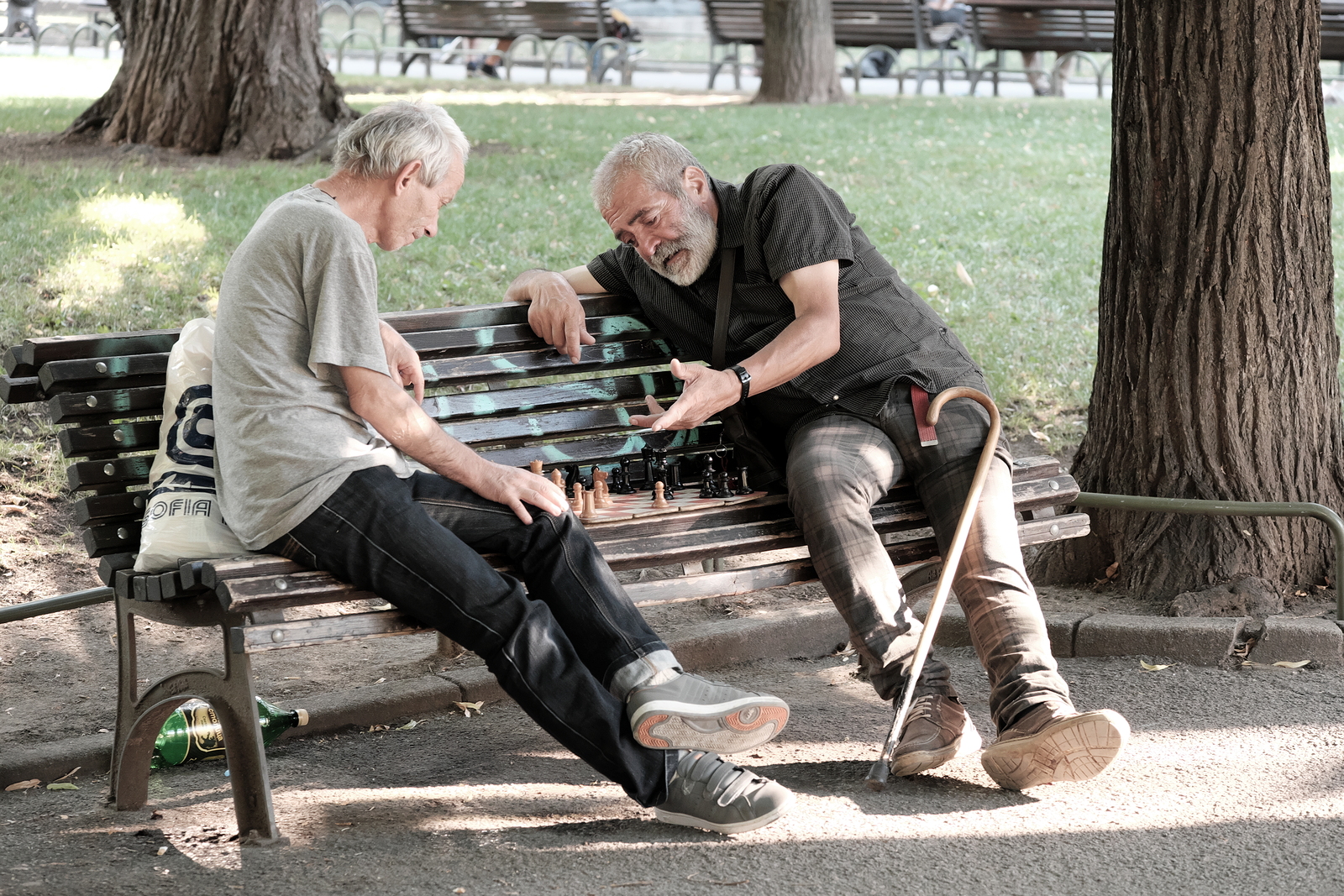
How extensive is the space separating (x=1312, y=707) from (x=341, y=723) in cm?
259

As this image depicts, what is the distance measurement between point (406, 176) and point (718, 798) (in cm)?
156

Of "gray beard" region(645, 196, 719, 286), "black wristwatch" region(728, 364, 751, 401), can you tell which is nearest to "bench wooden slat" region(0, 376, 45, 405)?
"gray beard" region(645, 196, 719, 286)

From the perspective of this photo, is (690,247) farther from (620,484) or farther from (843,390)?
(620,484)

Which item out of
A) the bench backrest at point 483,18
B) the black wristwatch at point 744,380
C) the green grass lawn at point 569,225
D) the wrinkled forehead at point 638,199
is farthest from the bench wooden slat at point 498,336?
the bench backrest at point 483,18

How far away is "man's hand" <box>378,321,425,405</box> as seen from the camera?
12.0ft

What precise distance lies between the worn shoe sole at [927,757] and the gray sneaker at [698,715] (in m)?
0.38

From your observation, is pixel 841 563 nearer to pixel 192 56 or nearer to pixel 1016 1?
pixel 192 56

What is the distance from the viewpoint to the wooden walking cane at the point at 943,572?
3350 millimetres

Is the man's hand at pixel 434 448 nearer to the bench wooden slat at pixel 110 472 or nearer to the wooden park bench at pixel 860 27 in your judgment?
the bench wooden slat at pixel 110 472

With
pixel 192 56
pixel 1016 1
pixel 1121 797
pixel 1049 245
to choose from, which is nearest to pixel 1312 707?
pixel 1121 797

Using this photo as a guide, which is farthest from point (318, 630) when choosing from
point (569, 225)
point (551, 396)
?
point (569, 225)

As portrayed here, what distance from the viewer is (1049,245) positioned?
8547 mm

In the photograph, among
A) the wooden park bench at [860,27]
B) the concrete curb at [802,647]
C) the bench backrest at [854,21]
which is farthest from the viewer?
the bench backrest at [854,21]

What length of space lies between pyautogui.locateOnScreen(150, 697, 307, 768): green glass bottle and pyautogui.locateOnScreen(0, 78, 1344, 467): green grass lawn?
2685 millimetres
